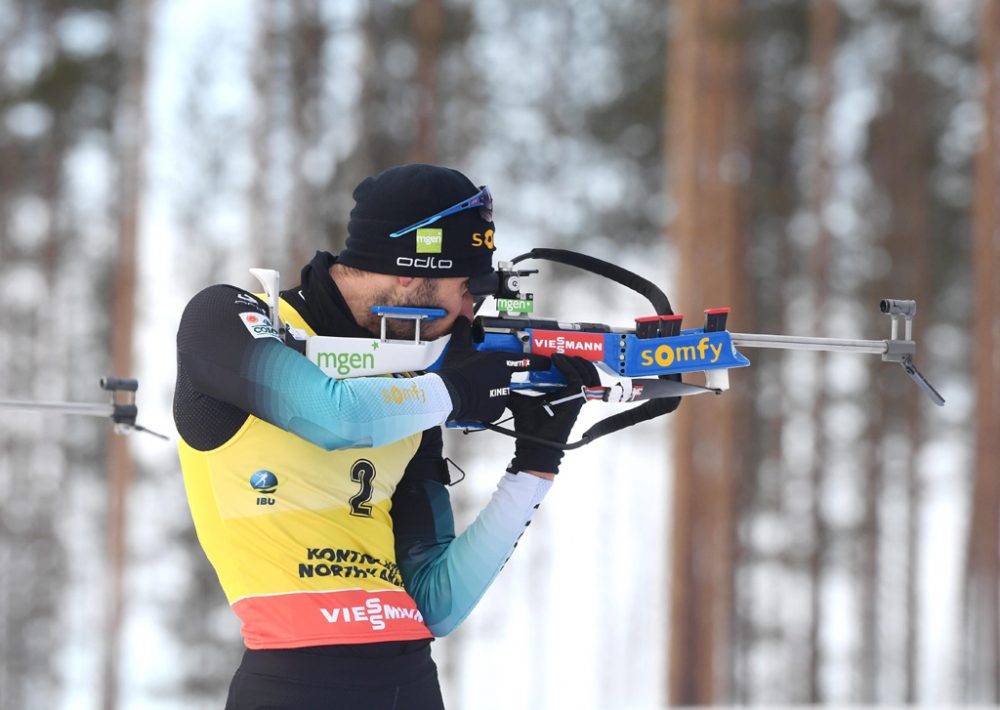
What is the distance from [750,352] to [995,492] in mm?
4430

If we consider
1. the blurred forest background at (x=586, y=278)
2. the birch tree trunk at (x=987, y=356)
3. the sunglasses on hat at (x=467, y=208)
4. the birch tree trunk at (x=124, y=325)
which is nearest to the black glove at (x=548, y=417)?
the sunglasses on hat at (x=467, y=208)

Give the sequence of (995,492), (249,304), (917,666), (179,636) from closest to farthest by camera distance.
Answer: (249,304) < (995,492) < (179,636) < (917,666)

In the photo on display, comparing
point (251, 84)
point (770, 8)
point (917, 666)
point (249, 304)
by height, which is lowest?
point (917, 666)

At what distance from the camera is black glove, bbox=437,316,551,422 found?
96.1 inches

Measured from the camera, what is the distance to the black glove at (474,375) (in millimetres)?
2441

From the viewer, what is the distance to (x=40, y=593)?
60.1 ft

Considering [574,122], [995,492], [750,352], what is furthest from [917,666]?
[574,122]

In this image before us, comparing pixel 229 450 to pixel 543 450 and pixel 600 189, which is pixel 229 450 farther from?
pixel 600 189

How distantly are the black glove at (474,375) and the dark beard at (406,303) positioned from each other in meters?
0.09

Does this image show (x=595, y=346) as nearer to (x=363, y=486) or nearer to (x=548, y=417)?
(x=548, y=417)

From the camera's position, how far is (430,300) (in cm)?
255

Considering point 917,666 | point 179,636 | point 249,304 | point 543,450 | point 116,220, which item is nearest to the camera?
point 249,304

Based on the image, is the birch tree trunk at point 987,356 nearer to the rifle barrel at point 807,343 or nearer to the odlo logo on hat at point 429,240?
the rifle barrel at point 807,343

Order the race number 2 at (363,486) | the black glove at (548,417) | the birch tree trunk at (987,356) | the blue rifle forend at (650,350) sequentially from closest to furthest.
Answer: the race number 2 at (363,486), the black glove at (548,417), the blue rifle forend at (650,350), the birch tree trunk at (987,356)
